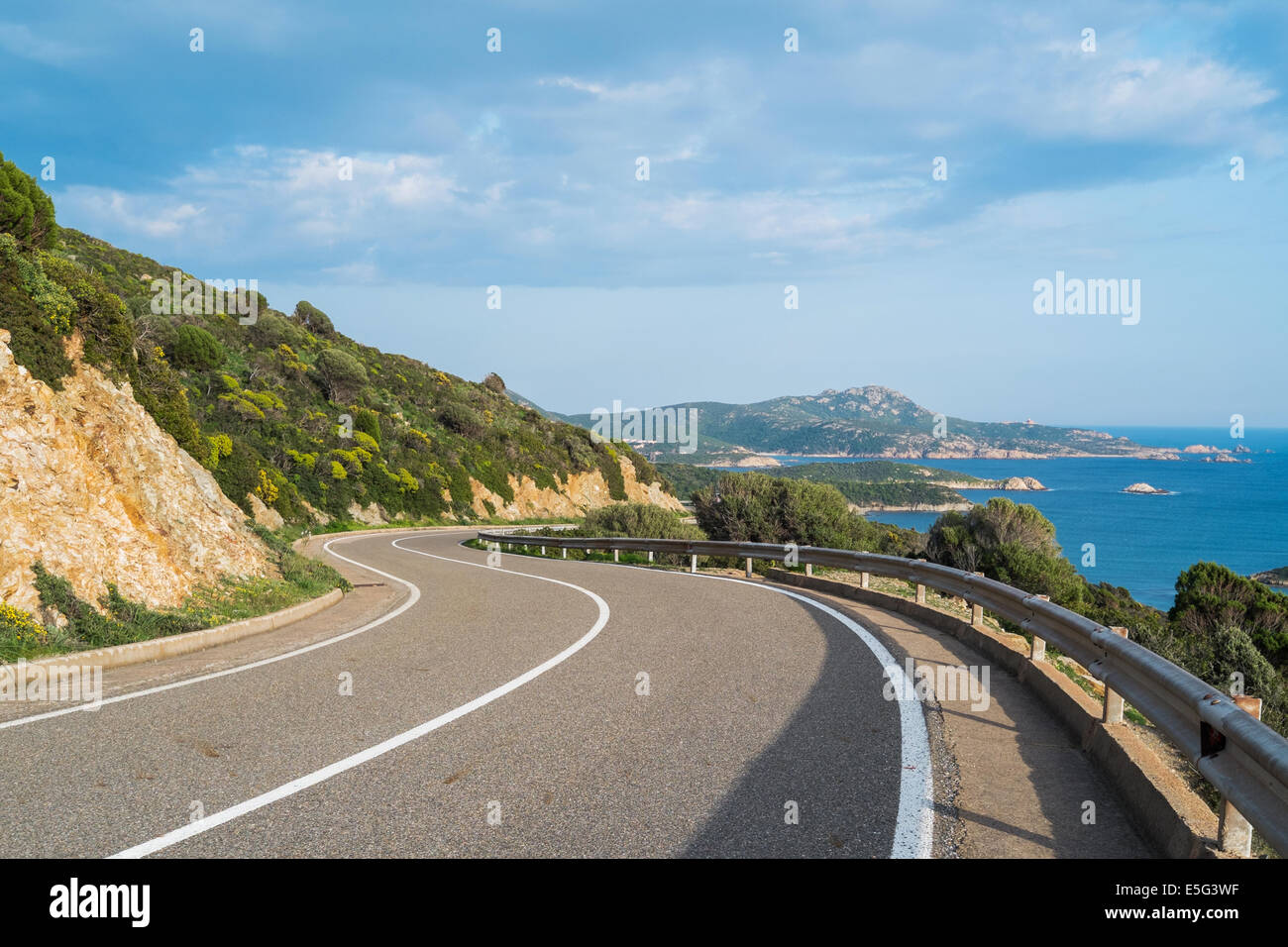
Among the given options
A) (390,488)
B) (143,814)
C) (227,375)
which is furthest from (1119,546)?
(143,814)

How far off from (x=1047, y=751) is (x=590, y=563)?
17.0m

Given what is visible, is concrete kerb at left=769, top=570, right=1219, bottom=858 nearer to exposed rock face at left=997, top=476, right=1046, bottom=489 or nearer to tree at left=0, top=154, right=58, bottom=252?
tree at left=0, top=154, right=58, bottom=252

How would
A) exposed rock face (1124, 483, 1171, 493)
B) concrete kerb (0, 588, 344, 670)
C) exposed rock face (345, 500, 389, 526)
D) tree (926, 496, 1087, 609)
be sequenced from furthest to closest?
exposed rock face (1124, 483, 1171, 493), exposed rock face (345, 500, 389, 526), tree (926, 496, 1087, 609), concrete kerb (0, 588, 344, 670)

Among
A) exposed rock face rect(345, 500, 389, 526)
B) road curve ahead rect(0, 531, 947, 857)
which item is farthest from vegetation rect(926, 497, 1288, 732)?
exposed rock face rect(345, 500, 389, 526)

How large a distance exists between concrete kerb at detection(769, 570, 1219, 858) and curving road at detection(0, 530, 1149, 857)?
122 mm

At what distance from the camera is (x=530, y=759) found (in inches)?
209

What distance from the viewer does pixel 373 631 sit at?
10.7m

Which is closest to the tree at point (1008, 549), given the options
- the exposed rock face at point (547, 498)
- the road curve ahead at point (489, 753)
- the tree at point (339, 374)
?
the road curve ahead at point (489, 753)

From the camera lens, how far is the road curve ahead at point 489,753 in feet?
13.5

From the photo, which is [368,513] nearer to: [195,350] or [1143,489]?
[195,350]

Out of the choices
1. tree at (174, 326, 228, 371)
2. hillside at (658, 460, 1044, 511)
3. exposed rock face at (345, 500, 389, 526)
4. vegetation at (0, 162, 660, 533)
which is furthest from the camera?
hillside at (658, 460, 1044, 511)

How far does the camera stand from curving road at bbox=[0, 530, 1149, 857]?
4.11 metres

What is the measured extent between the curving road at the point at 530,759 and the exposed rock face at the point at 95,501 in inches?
79.7

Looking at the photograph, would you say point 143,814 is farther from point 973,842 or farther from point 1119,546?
point 1119,546
